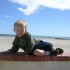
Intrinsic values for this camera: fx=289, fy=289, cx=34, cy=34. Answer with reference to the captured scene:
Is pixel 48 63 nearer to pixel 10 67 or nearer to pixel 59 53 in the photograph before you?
pixel 59 53

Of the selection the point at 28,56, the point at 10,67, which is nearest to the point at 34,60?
the point at 28,56

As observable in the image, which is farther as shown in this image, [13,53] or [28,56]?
[13,53]

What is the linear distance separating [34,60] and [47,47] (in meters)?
0.40

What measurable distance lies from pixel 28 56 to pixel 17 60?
0.18m

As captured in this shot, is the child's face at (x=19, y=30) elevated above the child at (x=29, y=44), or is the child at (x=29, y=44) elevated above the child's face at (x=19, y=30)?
the child's face at (x=19, y=30)

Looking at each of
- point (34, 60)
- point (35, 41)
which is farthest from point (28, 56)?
point (35, 41)

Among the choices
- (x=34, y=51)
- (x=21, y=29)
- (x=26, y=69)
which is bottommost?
(x=26, y=69)

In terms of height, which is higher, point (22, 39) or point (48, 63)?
point (22, 39)

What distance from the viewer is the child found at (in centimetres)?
Answer: 462

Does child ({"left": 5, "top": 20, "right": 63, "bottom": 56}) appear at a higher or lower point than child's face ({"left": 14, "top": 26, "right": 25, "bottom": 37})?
lower

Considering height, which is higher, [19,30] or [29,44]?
[19,30]

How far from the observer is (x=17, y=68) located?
4.57 meters

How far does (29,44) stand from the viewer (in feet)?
15.2

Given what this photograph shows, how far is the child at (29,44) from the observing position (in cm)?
462
